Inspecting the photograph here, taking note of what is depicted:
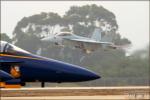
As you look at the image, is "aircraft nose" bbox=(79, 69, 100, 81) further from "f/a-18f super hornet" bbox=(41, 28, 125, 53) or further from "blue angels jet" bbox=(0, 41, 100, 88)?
"f/a-18f super hornet" bbox=(41, 28, 125, 53)

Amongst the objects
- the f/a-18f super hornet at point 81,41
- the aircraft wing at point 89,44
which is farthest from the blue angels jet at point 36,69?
the aircraft wing at point 89,44

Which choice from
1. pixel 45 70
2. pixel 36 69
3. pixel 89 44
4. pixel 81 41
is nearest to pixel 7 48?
pixel 36 69

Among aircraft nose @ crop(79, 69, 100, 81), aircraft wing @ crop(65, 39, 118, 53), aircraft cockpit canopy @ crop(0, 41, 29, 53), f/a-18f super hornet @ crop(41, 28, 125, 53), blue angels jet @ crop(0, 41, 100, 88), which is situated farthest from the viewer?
f/a-18f super hornet @ crop(41, 28, 125, 53)

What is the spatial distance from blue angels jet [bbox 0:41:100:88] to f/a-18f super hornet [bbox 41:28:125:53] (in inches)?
1738

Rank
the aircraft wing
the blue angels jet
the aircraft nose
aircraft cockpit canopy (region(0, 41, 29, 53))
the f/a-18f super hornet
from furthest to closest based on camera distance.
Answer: the f/a-18f super hornet < the aircraft wing < aircraft cockpit canopy (region(0, 41, 29, 53)) < the aircraft nose < the blue angels jet

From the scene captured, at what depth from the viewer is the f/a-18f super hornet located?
60.1 metres

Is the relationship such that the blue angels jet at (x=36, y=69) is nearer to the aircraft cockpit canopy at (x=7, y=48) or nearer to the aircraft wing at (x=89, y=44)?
the aircraft cockpit canopy at (x=7, y=48)

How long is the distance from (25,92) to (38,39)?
48.2 metres

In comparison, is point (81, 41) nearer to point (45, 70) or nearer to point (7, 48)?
point (7, 48)

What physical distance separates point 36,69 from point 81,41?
150ft

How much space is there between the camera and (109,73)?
53094mm

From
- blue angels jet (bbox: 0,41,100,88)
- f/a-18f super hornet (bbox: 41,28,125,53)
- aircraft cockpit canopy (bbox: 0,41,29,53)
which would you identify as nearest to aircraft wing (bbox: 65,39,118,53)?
f/a-18f super hornet (bbox: 41,28,125,53)

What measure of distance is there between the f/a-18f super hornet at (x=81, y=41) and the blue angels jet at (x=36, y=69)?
145ft

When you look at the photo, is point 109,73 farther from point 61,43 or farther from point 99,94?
point 99,94
